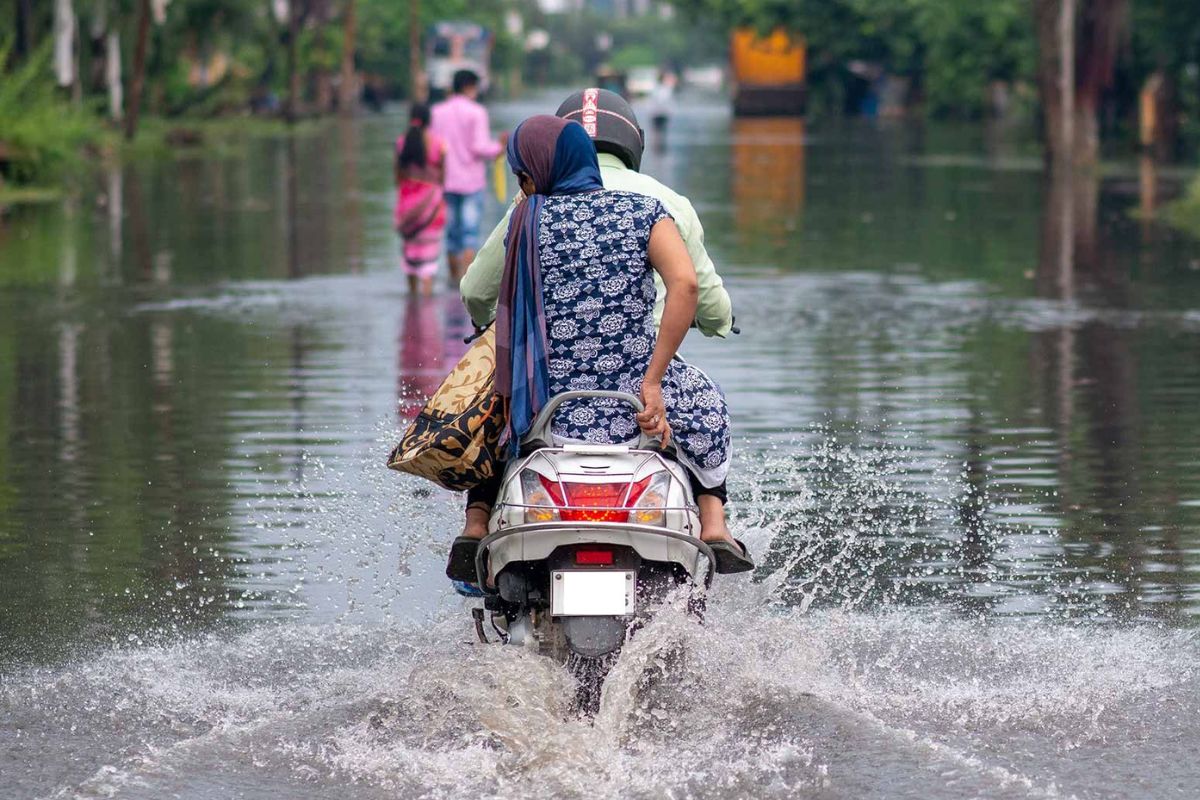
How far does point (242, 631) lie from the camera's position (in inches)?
278

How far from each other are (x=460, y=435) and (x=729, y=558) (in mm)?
768

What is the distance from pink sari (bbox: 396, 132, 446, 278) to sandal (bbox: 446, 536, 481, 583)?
34.5ft

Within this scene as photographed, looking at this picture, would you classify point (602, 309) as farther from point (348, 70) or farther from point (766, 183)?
point (348, 70)

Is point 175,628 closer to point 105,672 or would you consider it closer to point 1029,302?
point 105,672

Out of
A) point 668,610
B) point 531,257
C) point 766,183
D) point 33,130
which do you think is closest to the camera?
point 668,610

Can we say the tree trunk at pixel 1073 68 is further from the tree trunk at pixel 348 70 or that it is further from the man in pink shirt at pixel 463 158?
the tree trunk at pixel 348 70

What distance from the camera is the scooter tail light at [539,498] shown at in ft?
18.7

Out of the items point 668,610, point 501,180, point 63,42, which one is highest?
point 63,42

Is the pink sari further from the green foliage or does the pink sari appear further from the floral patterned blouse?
the green foliage

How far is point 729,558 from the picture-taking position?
20.2 feet

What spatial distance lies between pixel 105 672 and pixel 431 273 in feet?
34.2

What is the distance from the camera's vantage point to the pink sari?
54.8ft

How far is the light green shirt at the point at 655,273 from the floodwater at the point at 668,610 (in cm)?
87

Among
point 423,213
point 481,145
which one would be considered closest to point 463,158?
point 481,145
